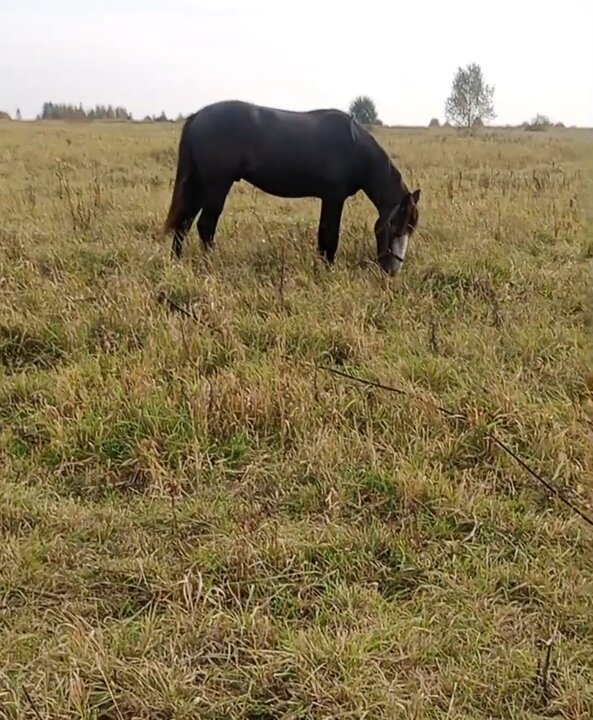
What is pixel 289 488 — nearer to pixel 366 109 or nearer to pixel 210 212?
pixel 210 212

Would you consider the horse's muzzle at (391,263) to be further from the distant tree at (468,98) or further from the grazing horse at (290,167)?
the distant tree at (468,98)

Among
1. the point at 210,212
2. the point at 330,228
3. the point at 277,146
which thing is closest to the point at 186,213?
the point at 210,212

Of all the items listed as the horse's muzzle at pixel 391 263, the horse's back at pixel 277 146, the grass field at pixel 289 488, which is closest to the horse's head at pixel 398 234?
the horse's muzzle at pixel 391 263

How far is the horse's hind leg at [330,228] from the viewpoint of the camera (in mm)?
5516

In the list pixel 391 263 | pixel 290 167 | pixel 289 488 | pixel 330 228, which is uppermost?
pixel 290 167

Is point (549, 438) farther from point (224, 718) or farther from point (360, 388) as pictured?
point (224, 718)

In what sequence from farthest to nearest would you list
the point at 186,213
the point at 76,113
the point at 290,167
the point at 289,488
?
1. the point at 76,113
2. the point at 186,213
3. the point at 290,167
4. the point at 289,488

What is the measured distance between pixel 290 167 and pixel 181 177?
81 cm

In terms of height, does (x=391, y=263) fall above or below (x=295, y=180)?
below

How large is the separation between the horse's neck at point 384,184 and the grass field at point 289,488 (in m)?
0.57

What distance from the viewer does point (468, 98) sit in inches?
2014

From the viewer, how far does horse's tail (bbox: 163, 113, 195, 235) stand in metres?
5.41

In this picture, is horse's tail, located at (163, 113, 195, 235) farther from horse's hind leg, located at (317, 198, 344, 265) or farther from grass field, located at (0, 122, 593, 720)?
horse's hind leg, located at (317, 198, 344, 265)

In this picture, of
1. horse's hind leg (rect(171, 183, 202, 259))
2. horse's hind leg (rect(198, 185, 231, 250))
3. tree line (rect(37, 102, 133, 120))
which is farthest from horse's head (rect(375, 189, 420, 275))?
tree line (rect(37, 102, 133, 120))
